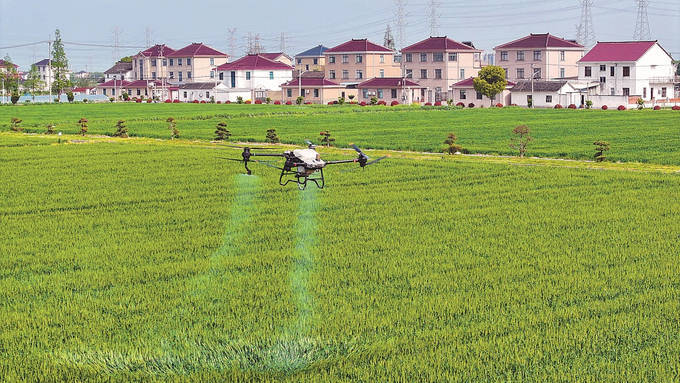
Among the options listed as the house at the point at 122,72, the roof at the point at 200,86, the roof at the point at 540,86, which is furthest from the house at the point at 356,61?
the house at the point at 122,72

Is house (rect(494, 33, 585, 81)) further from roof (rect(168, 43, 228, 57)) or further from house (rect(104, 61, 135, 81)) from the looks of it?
house (rect(104, 61, 135, 81))

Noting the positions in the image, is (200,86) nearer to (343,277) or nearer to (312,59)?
(312,59)

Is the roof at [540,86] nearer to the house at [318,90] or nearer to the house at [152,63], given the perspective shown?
the house at [318,90]

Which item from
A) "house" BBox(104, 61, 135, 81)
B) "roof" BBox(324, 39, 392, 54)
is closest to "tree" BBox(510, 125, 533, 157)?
"roof" BBox(324, 39, 392, 54)

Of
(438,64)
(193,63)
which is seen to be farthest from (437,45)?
(193,63)

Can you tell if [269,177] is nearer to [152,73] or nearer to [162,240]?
[162,240]

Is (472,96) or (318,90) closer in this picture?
(472,96)

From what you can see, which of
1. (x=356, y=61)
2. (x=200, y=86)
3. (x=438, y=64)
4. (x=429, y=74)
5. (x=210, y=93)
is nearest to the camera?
(x=438, y=64)

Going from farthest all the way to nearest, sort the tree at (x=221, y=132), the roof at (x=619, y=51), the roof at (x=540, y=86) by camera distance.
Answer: the roof at (x=619, y=51), the roof at (x=540, y=86), the tree at (x=221, y=132)
